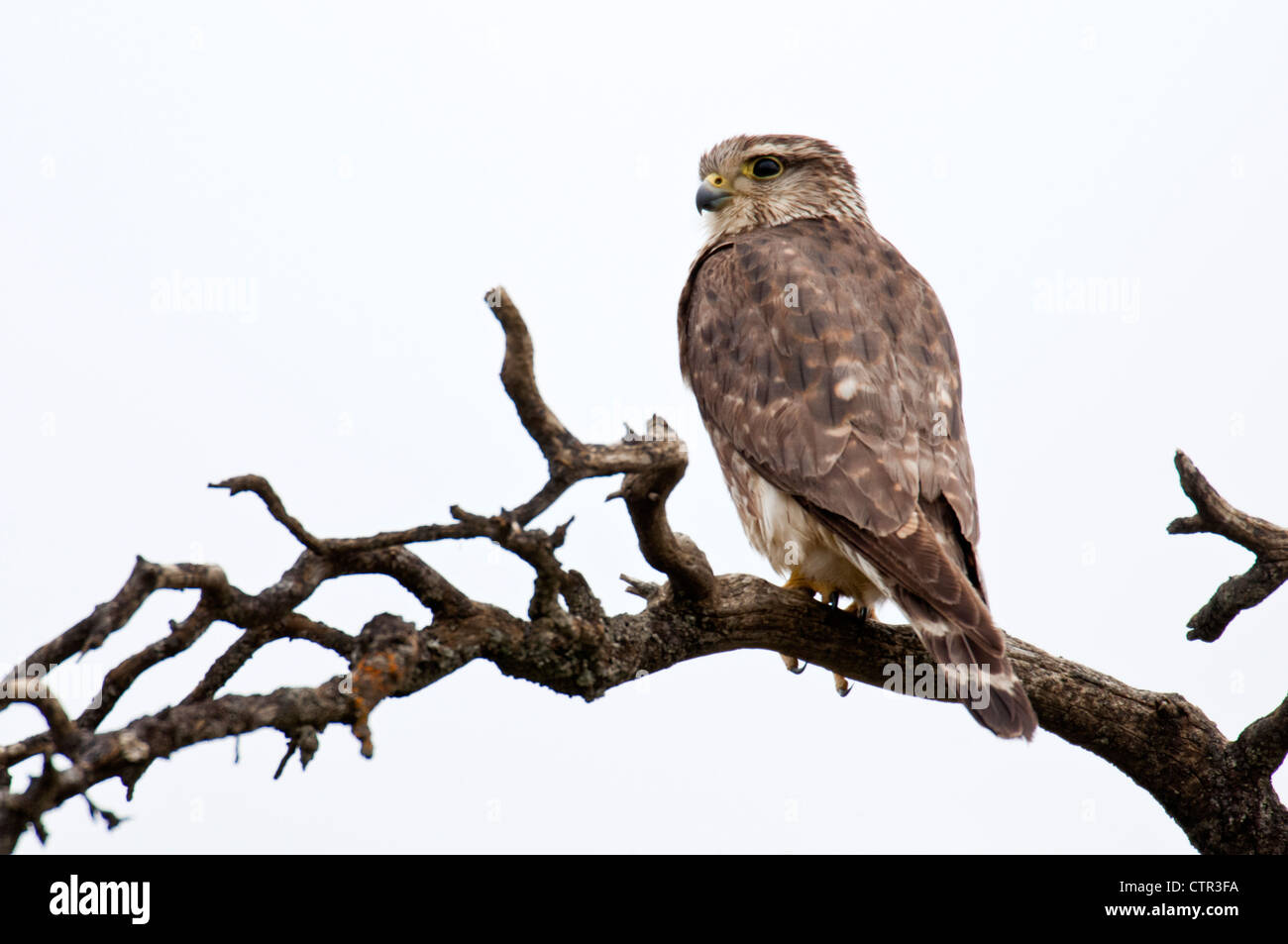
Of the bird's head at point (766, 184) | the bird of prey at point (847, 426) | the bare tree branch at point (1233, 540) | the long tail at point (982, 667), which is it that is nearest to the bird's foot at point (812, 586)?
the bird of prey at point (847, 426)

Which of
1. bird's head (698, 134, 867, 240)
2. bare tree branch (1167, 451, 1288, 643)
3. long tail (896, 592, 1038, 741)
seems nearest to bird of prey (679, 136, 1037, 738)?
long tail (896, 592, 1038, 741)

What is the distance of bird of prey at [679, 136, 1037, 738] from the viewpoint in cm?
349

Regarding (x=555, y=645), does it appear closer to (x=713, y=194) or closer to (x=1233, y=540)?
(x=1233, y=540)

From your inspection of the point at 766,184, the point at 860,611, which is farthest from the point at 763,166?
the point at 860,611

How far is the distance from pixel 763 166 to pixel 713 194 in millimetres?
247

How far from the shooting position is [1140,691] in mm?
4258

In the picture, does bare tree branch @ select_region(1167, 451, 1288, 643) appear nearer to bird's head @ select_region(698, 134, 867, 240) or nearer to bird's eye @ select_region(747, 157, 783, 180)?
bird's head @ select_region(698, 134, 867, 240)

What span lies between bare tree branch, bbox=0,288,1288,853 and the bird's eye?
219 cm

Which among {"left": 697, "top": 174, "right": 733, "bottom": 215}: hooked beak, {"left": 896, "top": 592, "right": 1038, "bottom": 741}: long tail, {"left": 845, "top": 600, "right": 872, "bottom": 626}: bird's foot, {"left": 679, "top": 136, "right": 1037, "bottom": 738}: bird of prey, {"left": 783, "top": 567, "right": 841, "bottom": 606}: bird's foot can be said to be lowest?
{"left": 896, "top": 592, "right": 1038, "bottom": 741}: long tail

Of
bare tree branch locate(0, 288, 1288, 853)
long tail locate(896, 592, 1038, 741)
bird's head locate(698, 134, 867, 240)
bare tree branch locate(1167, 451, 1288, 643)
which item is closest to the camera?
bare tree branch locate(0, 288, 1288, 853)

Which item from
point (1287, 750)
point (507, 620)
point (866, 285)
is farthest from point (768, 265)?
point (1287, 750)

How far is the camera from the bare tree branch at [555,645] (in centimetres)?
253

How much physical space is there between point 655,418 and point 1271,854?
2.82m

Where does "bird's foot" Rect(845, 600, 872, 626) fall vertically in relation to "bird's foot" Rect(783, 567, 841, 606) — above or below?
below
